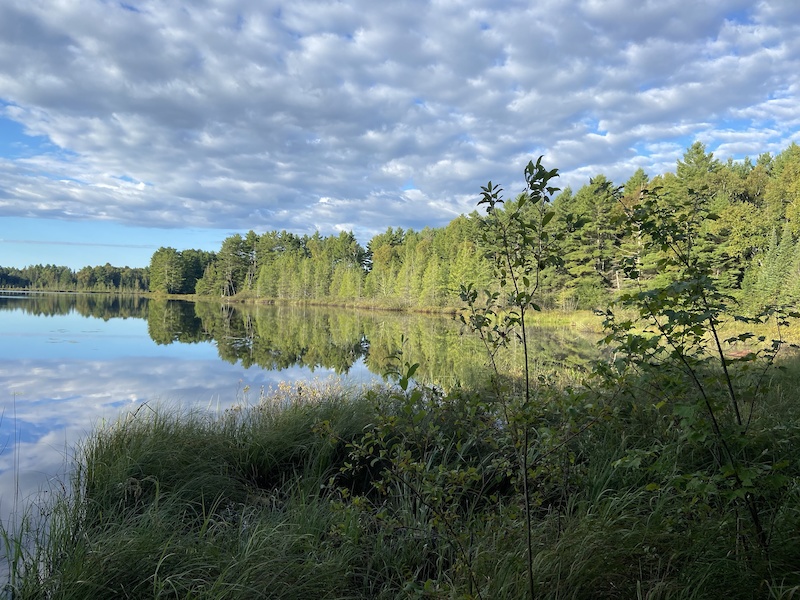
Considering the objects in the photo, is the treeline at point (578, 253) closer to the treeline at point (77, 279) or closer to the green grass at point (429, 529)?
the green grass at point (429, 529)

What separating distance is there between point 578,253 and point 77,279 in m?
125

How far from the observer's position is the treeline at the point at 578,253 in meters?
3.03

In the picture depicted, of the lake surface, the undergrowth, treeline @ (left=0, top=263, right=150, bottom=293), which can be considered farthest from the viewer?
treeline @ (left=0, top=263, right=150, bottom=293)

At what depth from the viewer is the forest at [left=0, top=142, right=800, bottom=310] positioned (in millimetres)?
3213

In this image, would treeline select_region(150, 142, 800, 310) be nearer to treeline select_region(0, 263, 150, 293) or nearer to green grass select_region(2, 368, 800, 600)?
green grass select_region(2, 368, 800, 600)

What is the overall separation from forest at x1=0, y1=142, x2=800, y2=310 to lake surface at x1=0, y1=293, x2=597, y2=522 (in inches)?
62.8

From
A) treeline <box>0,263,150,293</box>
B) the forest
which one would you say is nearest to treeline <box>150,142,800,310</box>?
the forest

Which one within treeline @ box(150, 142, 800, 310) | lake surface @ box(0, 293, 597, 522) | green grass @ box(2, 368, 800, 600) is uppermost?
treeline @ box(150, 142, 800, 310)

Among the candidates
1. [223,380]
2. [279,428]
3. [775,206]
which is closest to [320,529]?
[279,428]

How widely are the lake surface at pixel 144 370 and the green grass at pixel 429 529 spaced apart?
76 cm

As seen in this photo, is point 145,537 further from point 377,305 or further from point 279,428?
point 377,305

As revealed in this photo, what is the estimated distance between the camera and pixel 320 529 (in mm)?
3287

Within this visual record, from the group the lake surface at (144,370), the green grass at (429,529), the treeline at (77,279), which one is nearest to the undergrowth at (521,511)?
the green grass at (429,529)

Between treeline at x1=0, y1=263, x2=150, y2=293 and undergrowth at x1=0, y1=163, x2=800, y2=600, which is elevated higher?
treeline at x1=0, y1=263, x2=150, y2=293
